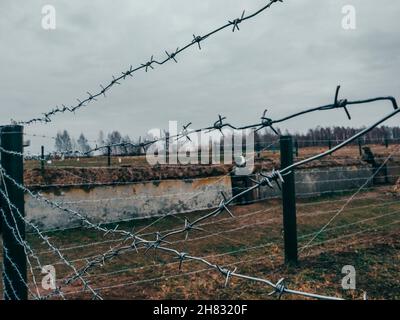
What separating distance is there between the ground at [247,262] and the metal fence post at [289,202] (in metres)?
0.28

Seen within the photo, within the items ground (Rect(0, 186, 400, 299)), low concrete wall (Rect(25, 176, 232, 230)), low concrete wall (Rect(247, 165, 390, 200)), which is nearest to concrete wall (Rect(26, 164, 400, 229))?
low concrete wall (Rect(25, 176, 232, 230))

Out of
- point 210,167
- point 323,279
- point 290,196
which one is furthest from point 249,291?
point 210,167

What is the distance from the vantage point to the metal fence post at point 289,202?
4781 millimetres

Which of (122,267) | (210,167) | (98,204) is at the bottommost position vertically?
(122,267)

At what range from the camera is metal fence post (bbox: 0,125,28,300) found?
7.54 feet

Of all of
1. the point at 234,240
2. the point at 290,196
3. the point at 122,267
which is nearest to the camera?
the point at 290,196

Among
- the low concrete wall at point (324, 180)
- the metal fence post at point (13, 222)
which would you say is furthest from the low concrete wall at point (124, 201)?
the metal fence post at point (13, 222)

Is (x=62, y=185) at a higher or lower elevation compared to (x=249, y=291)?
higher

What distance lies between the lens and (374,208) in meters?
9.54

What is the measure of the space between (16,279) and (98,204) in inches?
235

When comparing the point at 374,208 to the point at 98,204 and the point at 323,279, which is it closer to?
the point at 323,279

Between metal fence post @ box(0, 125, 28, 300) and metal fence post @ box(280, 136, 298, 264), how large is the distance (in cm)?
328

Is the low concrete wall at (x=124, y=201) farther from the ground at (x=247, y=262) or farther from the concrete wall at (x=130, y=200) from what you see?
the ground at (x=247, y=262)

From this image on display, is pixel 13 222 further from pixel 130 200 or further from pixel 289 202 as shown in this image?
pixel 130 200
